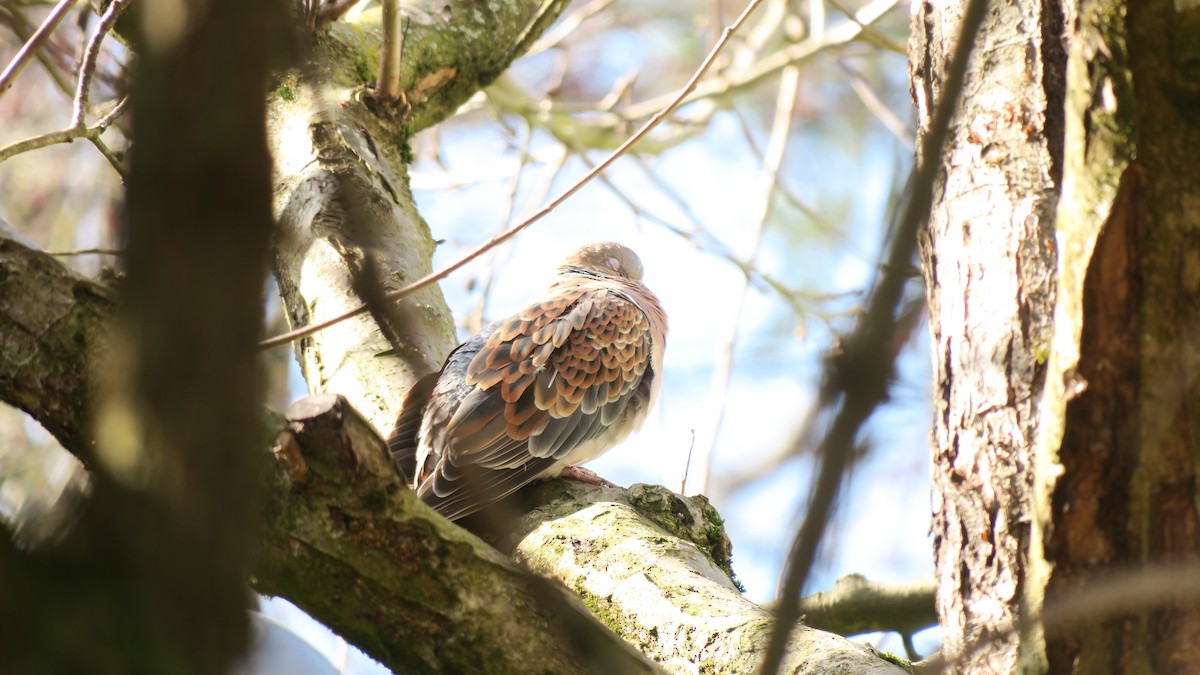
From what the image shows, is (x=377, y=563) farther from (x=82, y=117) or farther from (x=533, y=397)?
(x=533, y=397)

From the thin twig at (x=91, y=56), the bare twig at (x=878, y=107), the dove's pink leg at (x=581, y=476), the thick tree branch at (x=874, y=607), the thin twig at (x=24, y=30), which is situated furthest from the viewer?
the bare twig at (x=878, y=107)

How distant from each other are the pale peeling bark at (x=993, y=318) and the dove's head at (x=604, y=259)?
3178mm

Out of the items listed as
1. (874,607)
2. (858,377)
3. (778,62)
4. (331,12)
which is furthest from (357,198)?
(778,62)

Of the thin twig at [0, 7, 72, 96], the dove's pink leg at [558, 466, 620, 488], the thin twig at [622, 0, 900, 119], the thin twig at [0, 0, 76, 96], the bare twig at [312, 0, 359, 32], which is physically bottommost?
the dove's pink leg at [558, 466, 620, 488]

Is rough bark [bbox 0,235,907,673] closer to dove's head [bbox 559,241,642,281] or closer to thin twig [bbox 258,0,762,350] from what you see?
thin twig [bbox 258,0,762,350]

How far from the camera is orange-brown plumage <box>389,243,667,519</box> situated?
11.8 feet

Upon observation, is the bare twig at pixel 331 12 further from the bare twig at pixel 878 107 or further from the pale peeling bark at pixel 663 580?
the bare twig at pixel 878 107

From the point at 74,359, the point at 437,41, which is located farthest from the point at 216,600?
the point at 437,41

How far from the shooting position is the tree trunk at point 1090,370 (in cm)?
134

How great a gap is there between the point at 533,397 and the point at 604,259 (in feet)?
4.96

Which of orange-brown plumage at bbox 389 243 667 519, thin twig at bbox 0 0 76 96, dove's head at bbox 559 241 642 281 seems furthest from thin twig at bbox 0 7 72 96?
dove's head at bbox 559 241 642 281

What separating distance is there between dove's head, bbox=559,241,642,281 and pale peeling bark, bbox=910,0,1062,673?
3.18 metres

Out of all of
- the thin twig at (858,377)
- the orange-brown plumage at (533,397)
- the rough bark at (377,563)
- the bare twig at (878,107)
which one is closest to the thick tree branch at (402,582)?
the rough bark at (377,563)

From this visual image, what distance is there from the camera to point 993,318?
1.98 metres
